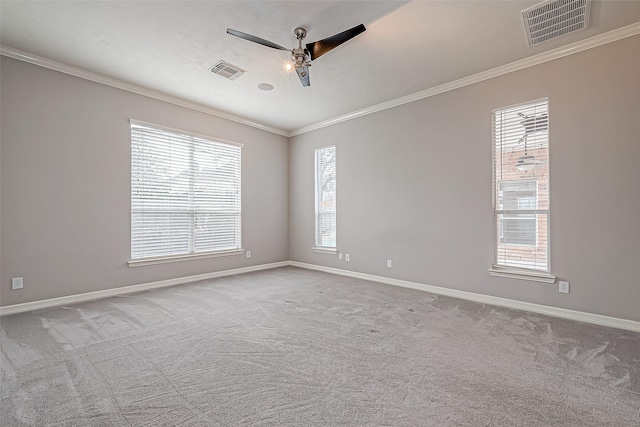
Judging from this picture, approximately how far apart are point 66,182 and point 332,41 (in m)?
3.68

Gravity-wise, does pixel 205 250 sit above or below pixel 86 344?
above

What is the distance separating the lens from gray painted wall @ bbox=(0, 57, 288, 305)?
3281 mm

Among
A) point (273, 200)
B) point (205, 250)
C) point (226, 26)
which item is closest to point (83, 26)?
point (226, 26)

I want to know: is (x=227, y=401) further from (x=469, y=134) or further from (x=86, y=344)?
(x=469, y=134)

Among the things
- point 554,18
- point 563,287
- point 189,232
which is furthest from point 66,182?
point 563,287

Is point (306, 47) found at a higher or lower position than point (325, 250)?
higher

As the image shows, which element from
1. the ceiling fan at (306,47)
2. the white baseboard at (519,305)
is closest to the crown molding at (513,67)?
the ceiling fan at (306,47)

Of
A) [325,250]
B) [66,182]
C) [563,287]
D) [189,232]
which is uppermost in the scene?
[66,182]

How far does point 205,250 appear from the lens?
16.7 feet

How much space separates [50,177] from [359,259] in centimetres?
454

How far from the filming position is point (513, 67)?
3516 millimetres

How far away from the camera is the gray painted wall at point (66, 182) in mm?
3281

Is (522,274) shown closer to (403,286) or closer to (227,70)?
(403,286)

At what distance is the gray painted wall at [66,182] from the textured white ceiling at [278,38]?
0.38 metres
